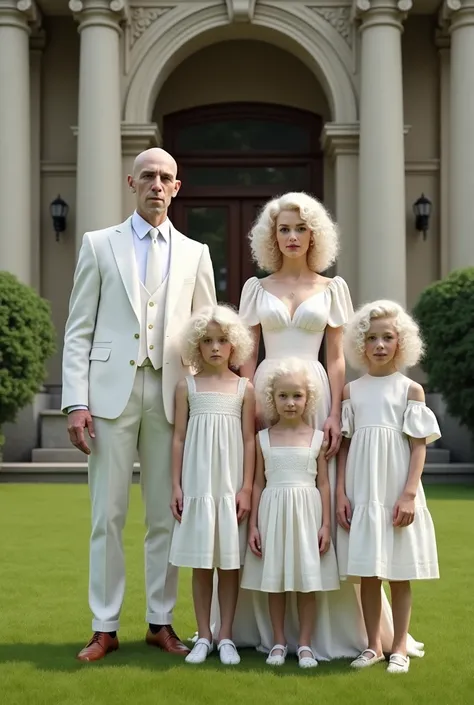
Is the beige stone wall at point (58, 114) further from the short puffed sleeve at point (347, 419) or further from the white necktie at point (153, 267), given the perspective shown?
the short puffed sleeve at point (347, 419)

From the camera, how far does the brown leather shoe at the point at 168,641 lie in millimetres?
4410

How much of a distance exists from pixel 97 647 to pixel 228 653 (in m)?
0.56

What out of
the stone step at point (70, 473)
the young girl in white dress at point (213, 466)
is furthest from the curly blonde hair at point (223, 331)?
the stone step at point (70, 473)

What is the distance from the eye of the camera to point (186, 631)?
4.95m

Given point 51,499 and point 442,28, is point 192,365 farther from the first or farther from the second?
point 442,28

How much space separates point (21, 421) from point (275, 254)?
29.6 feet

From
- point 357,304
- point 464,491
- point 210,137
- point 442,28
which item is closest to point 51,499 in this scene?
point 464,491

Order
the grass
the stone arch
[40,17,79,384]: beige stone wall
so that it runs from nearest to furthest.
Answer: the grass, the stone arch, [40,17,79,384]: beige stone wall

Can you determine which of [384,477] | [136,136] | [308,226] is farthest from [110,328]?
[136,136]

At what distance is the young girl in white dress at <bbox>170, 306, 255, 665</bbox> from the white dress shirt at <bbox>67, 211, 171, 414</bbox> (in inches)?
13.0

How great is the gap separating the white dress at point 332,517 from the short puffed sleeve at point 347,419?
124 mm

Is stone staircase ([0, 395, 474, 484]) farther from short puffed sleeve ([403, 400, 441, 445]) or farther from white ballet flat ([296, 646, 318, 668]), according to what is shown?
short puffed sleeve ([403, 400, 441, 445])

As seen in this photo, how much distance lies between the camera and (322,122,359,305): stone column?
13969mm

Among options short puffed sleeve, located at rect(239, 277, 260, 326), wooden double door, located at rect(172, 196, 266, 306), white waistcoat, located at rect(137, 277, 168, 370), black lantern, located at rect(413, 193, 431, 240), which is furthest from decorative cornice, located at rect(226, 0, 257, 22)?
white waistcoat, located at rect(137, 277, 168, 370)
